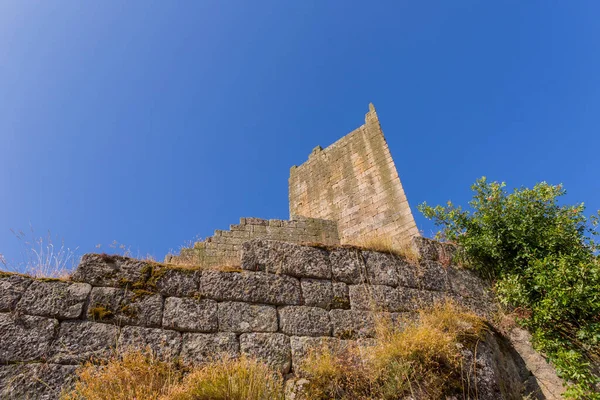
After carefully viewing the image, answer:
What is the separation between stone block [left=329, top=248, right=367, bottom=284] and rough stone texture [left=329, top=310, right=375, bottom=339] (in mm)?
463

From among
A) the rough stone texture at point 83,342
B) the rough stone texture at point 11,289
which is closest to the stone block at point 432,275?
the rough stone texture at point 83,342

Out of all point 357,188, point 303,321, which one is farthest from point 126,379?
point 357,188

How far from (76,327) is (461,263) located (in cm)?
523

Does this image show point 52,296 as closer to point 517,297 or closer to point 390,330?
point 390,330

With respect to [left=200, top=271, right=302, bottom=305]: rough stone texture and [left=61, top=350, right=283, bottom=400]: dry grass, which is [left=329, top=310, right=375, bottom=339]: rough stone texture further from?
[left=61, top=350, right=283, bottom=400]: dry grass

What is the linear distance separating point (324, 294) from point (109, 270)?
98.2 inches

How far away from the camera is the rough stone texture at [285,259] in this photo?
4.60 meters

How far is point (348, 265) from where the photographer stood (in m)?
5.00

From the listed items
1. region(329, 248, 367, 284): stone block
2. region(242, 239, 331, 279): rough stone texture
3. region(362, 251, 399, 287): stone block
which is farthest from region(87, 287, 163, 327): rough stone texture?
region(362, 251, 399, 287): stone block

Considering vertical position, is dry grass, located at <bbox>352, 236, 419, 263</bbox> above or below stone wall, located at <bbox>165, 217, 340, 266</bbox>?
below

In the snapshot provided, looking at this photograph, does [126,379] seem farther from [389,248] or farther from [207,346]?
[389,248]

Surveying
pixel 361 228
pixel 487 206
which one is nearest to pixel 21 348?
pixel 487 206

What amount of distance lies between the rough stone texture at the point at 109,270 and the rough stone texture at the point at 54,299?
5.4 inches

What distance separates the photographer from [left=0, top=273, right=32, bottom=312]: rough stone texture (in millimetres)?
3398
